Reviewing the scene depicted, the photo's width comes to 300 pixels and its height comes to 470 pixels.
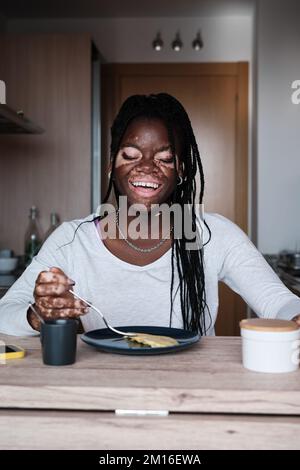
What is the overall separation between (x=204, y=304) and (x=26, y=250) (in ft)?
7.00

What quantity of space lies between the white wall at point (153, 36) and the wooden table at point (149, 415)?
370 cm

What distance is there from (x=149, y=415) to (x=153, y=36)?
3.84 meters

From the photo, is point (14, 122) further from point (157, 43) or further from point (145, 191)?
point (157, 43)

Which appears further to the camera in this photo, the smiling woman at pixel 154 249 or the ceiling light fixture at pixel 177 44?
the ceiling light fixture at pixel 177 44

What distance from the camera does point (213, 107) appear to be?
14.5ft

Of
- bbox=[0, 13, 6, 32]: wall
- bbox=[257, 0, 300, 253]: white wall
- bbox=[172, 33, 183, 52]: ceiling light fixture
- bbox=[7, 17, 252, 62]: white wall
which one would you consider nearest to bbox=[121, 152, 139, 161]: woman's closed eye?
bbox=[257, 0, 300, 253]: white wall

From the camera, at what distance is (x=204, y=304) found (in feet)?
5.65

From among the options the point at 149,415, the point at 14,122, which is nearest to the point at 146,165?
the point at 149,415

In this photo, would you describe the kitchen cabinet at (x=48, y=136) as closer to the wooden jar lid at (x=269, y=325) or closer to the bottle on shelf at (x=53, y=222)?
the bottle on shelf at (x=53, y=222)

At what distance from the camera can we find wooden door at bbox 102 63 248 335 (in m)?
4.38

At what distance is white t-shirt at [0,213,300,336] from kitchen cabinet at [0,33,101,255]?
2.02 metres

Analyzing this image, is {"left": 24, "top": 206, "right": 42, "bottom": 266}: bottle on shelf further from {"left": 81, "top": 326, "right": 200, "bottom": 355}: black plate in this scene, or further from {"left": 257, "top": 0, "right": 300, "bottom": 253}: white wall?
{"left": 81, "top": 326, "right": 200, "bottom": 355}: black plate

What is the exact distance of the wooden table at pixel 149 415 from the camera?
3.02 feet
